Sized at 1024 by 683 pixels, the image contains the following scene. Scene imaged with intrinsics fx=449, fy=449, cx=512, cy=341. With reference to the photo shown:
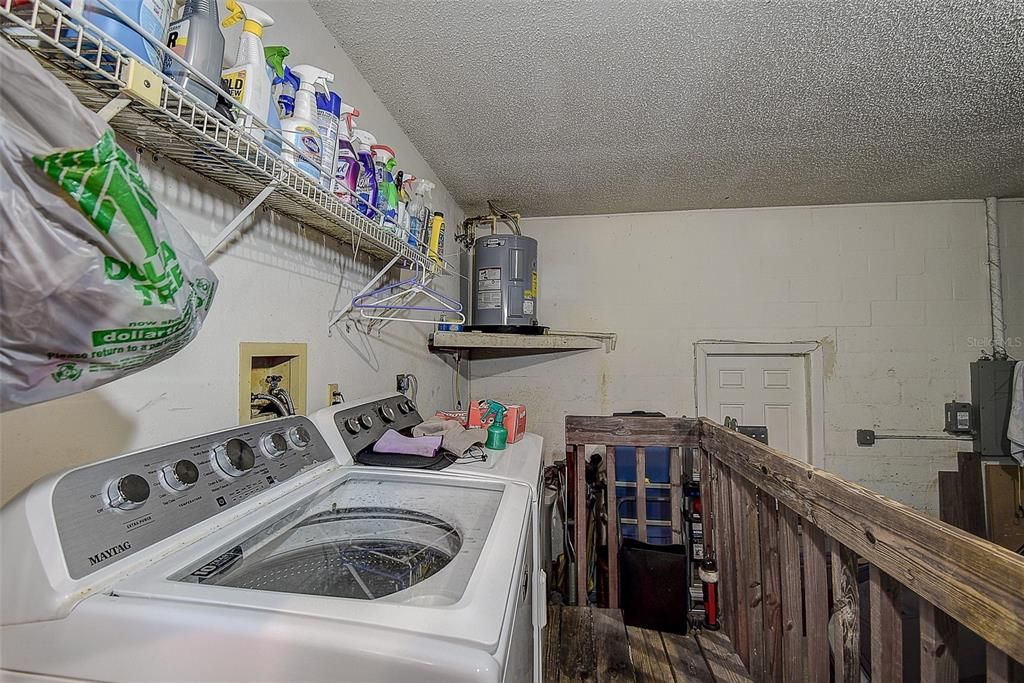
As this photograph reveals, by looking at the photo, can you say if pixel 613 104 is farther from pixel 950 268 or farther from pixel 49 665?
pixel 950 268

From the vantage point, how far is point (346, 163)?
114 centimetres

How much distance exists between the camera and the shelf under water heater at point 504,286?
9.46 feet

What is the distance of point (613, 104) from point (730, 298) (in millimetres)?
1896

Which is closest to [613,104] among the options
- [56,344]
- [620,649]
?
[56,344]

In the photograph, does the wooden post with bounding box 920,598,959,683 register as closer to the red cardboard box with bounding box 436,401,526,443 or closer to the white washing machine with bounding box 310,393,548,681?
the white washing machine with bounding box 310,393,548,681

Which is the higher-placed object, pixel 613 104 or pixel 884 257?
pixel 613 104

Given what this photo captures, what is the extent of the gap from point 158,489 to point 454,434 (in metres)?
0.83

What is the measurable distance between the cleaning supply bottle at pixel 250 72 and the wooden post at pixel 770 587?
1815mm

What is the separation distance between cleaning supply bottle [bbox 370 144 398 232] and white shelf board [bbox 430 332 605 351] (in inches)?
45.4

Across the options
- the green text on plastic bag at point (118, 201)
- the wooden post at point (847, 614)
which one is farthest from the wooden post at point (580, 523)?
the green text on plastic bag at point (118, 201)

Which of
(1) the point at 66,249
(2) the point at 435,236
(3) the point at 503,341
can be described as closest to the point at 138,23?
(1) the point at 66,249

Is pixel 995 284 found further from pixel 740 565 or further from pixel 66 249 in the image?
pixel 66 249

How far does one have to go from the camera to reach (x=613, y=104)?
6.29 ft

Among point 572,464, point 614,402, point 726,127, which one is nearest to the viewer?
point 726,127
